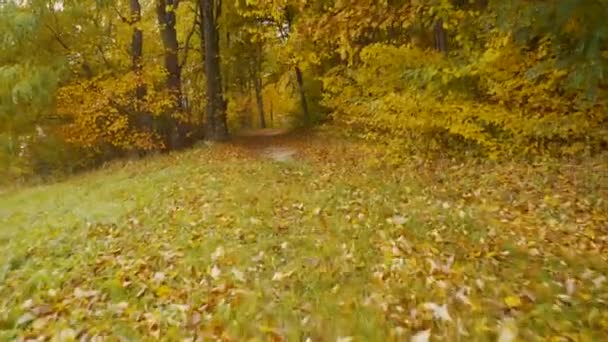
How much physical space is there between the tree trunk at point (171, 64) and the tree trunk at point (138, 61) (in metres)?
0.84

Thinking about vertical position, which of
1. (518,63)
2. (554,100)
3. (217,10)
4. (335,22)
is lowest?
(554,100)

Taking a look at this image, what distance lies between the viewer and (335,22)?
6.11m

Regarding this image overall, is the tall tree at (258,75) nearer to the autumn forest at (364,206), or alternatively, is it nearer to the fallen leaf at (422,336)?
the autumn forest at (364,206)

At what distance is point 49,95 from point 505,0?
12.6 meters

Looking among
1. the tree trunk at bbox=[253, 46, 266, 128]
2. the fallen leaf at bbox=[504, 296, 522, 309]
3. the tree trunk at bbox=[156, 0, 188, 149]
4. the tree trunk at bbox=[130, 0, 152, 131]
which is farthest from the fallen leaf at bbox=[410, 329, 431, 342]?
the tree trunk at bbox=[253, 46, 266, 128]

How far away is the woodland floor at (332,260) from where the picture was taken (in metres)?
3.33

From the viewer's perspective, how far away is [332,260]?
14.6 feet

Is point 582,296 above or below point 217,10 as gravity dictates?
below

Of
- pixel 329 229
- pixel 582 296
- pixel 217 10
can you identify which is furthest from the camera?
pixel 217 10

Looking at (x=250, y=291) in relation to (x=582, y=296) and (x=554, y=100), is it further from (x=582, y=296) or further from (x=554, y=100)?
(x=554, y=100)

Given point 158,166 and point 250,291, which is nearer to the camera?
point 250,291

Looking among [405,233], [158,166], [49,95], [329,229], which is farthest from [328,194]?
[49,95]

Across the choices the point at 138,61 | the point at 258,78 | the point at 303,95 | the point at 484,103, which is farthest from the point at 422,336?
the point at 258,78

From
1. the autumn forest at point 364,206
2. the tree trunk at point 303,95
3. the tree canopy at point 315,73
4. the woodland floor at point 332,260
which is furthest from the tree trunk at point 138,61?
the tree trunk at point 303,95
